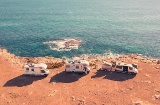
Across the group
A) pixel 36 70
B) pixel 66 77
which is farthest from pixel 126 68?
pixel 36 70

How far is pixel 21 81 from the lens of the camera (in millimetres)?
52688

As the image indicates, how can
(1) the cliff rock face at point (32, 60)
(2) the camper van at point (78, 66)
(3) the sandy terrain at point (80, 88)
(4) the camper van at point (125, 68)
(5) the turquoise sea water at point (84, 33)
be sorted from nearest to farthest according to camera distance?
(3) the sandy terrain at point (80, 88)
(2) the camper van at point (78, 66)
(4) the camper van at point (125, 68)
(1) the cliff rock face at point (32, 60)
(5) the turquoise sea water at point (84, 33)

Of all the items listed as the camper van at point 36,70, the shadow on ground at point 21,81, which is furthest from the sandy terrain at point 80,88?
the camper van at point 36,70

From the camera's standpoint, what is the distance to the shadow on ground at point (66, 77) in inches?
2093

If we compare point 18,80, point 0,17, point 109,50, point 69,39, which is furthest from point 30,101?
point 0,17

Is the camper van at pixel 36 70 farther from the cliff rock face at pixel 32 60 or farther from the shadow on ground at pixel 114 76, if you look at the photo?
the shadow on ground at pixel 114 76

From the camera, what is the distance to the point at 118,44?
92.8m

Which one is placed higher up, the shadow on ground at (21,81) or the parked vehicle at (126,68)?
the parked vehicle at (126,68)

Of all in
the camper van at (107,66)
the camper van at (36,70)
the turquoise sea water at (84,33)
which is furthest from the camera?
the turquoise sea water at (84,33)

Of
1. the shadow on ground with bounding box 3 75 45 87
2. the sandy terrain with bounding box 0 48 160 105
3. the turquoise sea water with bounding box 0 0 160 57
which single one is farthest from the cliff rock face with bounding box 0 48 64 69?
the shadow on ground with bounding box 3 75 45 87

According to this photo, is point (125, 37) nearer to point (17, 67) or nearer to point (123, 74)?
point (123, 74)

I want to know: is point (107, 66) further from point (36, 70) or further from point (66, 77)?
point (36, 70)

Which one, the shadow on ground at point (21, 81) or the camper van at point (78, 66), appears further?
the camper van at point (78, 66)

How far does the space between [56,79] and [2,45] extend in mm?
43940
